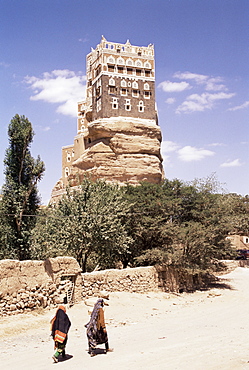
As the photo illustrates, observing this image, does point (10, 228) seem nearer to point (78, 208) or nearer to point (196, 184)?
Result: point (78, 208)

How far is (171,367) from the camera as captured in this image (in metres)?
7.83

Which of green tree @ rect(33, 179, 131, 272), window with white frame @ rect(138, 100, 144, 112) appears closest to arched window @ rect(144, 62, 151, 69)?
window with white frame @ rect(138, 100, 144, 112)

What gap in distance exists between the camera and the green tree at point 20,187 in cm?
1739

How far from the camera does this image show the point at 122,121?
2140 inches

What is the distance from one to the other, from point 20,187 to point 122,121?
38.5 m

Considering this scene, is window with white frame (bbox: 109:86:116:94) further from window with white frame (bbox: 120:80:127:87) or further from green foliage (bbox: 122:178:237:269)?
green foliage (bbox: 122:178:237:269)

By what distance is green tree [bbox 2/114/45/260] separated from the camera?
17391 mm

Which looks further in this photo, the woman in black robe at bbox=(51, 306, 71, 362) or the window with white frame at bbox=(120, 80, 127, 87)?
the window with white frame at bbox=(120, 80, 127, 87)

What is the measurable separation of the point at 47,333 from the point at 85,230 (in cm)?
761

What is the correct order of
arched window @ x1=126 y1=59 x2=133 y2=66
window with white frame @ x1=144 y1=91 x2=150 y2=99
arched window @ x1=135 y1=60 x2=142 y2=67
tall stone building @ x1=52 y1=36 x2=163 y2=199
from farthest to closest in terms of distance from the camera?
arched window @ x1=135 y1=60 x2=142 y2=67, window with white frame @ x1=144 y1=91 x2=150 y2=99, arched window @ x1=126 y1=59 x2=133 y2=66, tall stone building @ x1=52 y1=36 x2=163 y2=199

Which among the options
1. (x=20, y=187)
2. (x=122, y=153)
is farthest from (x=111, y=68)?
(x=20, y=187)

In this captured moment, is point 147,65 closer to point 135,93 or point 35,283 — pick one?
point 135,93

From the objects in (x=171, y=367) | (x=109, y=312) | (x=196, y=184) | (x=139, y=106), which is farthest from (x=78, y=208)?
(x=139, y=106)

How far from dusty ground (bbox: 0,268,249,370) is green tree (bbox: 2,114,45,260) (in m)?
4.55
